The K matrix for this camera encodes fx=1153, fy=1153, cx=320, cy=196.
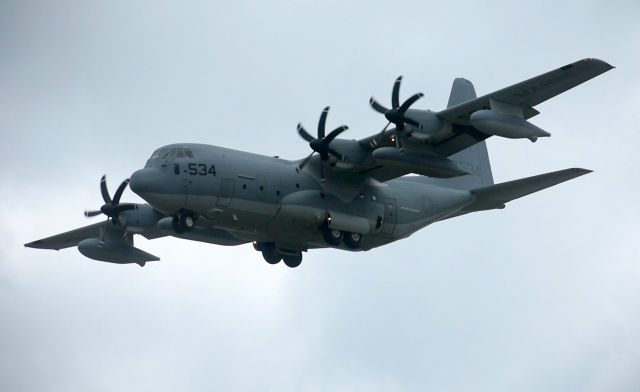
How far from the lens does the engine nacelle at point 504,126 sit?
33812mm

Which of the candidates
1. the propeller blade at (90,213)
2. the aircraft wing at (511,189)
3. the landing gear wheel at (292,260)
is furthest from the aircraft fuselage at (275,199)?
the propeller blade at (90,213)

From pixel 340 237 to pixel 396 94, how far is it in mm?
5075

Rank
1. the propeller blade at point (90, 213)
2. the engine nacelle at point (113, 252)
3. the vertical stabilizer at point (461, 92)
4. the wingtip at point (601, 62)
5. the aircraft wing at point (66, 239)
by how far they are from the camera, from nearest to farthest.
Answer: the wingtip at point (601, 62), the engine nacelle at point (113, 252), the propeller blade at point (90, 213), the vertical stabilizer at point (461, 92), the aircraft wing at point (66, 239)

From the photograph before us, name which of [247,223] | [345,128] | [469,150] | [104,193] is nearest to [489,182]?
[469,150]

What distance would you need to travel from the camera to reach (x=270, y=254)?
39.7 m

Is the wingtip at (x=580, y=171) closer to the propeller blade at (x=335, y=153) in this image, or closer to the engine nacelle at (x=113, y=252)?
the propeller blade at (x=335, y=153)

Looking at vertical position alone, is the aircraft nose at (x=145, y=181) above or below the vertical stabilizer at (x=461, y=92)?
below

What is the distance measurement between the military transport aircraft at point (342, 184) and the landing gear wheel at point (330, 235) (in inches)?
1.8

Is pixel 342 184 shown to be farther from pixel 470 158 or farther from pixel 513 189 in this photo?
pixel 470 158

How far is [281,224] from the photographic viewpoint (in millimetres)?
37375

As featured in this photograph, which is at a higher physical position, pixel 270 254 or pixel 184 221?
pixel 184 221

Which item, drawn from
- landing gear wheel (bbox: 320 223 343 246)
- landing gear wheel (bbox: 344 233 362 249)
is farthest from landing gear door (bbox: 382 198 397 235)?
landing gear wheel (bbox: 320 223 343 246)

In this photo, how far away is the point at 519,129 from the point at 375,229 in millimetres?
6949

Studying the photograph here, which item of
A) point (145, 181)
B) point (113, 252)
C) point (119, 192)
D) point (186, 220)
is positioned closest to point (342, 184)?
point (186, 220)
